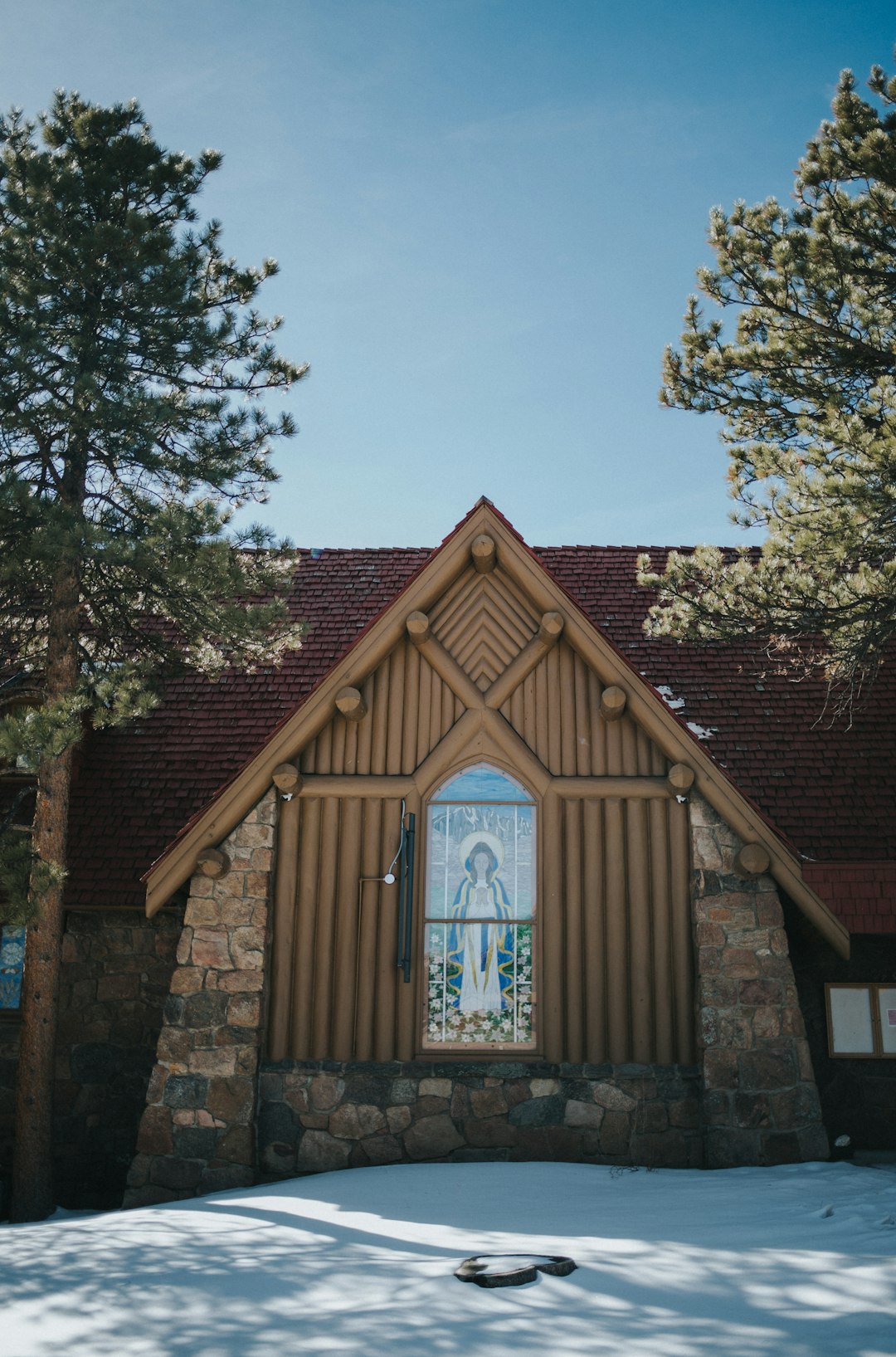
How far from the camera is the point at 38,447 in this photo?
9.78 meters

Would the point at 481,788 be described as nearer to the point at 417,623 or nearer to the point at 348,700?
the point at 348,700

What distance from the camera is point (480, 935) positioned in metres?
9.12

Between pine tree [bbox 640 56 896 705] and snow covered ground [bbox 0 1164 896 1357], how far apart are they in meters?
4.62

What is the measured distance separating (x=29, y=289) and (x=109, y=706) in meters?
3.70

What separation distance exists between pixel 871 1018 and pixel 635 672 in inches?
157

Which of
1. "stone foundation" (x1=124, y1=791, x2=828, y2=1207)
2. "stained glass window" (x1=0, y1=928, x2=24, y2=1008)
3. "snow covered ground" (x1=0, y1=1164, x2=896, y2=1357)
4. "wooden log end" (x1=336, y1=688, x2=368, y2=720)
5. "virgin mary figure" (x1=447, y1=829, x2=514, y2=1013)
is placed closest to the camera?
"snow covered ground" (x1=0, y1=1164, x2=896, y2=1357)

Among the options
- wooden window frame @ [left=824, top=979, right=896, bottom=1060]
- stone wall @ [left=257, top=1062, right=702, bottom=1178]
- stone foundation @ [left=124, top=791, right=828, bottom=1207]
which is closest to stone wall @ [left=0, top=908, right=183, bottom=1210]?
stone foundation @ [left=124, top=791, right=828, bottom=1207]

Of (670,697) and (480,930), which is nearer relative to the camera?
(480,930)

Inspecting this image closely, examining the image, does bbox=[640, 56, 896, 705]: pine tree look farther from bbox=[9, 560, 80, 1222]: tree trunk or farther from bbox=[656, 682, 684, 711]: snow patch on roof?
bbox=[9, 560, 80, 1222]: tree trunk

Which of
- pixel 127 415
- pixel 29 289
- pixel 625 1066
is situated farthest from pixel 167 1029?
pixel 29 289

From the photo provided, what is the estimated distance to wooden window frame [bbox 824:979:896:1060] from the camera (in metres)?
9.75

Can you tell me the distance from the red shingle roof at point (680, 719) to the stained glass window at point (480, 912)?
1744 mm

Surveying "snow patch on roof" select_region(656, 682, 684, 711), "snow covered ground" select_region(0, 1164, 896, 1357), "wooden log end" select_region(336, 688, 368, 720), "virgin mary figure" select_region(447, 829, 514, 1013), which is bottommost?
"snow covered ground" select_region(0, 1164, 896, 1357)

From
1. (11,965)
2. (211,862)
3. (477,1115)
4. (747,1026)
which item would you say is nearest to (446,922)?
(477,1115)
